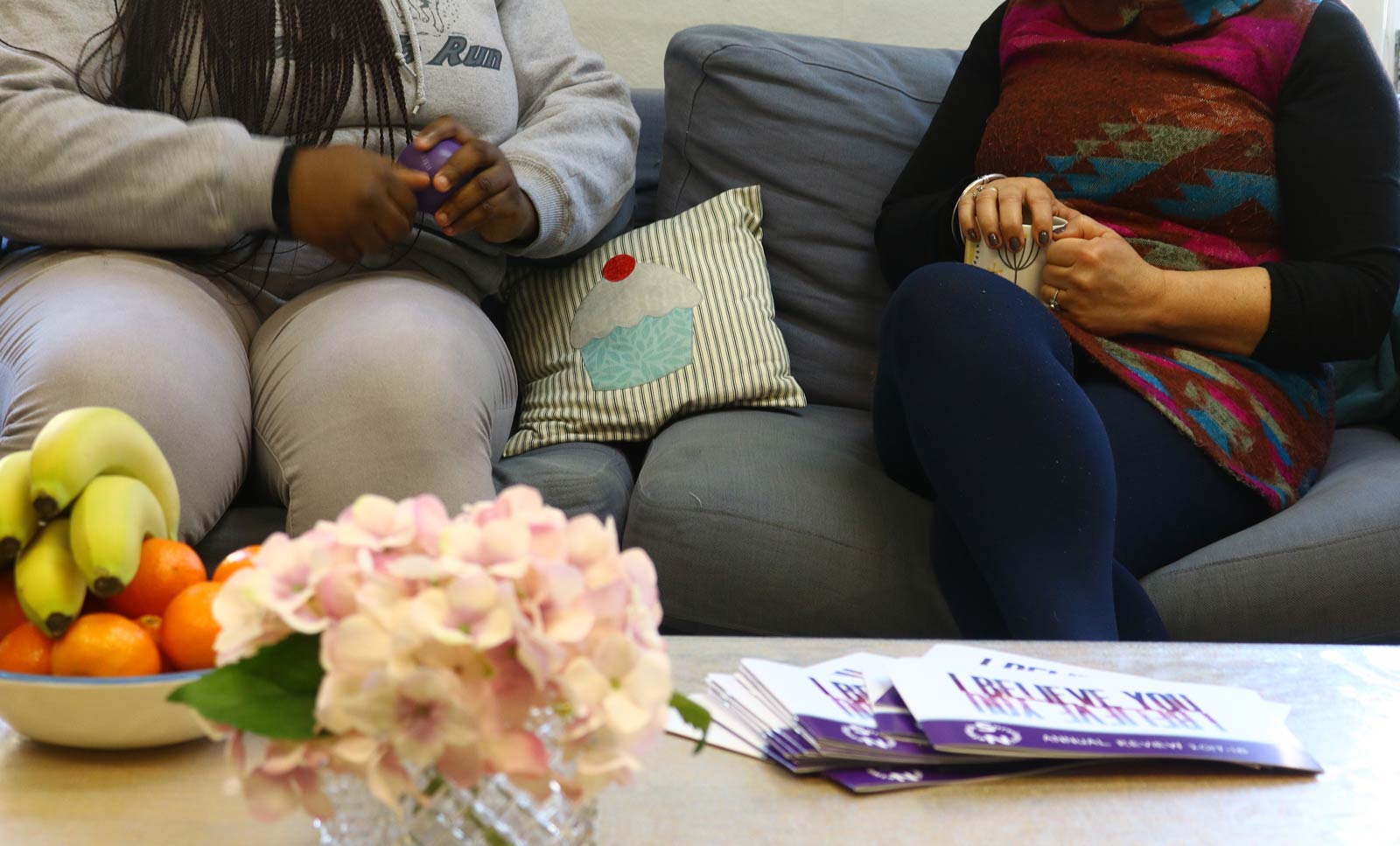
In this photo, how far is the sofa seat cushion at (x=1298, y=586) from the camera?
1137 mm

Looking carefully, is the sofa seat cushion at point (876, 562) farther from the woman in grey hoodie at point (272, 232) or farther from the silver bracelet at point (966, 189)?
the silver bracelet at point (966, 189)

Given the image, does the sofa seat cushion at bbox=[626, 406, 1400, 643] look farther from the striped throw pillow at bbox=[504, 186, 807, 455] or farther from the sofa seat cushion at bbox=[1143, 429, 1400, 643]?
the striped throw pillow at bbox=[504, 186, 807, 455]

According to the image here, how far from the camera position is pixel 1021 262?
48.3 inches

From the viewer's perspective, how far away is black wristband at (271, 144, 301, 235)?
1.17 m

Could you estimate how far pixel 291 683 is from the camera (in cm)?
41

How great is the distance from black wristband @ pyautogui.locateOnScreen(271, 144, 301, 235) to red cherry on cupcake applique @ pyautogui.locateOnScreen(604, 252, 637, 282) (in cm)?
45

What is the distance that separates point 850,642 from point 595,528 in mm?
441

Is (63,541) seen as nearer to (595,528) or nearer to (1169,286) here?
(595,528)

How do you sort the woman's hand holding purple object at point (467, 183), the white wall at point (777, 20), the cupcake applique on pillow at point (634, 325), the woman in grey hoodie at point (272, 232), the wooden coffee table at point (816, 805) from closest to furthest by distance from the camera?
the wooden coffee table at point (816, 805), the woman in grey hoodie at point (272, 232), the woman's hand holding purple object at point (467, 183), the cupcake applique on pillow at point (634, 325), the white wall at point (777, 20)

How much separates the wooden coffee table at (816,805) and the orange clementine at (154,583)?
3.0 inches

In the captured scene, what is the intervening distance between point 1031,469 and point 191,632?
660mm

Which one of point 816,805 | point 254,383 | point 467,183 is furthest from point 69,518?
point 467,183

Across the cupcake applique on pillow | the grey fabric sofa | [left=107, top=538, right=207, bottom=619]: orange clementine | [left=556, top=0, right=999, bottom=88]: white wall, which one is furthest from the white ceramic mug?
[left=556, top=0, right=999, bottom=88]: white wall

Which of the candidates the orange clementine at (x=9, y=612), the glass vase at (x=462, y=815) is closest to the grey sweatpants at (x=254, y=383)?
the orange clementine at (x=9, y=612)
